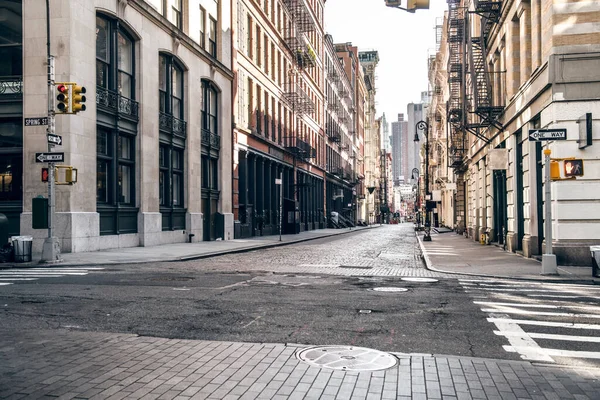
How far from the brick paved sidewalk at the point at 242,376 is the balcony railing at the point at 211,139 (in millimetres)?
26511

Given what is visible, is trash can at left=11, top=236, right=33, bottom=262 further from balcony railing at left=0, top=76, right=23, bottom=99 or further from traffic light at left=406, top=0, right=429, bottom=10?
traffic light at left=406, top=0, right=429, bottom=10

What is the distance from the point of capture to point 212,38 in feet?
112

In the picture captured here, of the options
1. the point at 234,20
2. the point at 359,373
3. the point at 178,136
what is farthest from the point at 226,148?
the point at 359,373

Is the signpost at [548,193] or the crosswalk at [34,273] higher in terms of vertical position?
the signpost at [548,193]

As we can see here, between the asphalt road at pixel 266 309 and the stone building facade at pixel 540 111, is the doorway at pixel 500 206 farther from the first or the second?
the asphalt road at pixel 266 309

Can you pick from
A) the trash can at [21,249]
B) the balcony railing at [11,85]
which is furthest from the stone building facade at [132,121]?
the trash can at [21,249]

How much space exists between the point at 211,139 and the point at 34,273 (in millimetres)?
20010

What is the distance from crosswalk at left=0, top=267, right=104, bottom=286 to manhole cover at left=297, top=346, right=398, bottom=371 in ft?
27.3

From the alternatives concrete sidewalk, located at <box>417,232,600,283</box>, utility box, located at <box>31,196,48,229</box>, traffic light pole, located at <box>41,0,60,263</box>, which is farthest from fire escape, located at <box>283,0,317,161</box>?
utility box, located at <box>31,196,48,229</box>

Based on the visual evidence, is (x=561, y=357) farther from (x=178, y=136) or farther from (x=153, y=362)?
(x=178, y=136)

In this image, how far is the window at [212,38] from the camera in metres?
33.7

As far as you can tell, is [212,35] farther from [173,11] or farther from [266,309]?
[266,309]

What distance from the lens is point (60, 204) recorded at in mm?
20078

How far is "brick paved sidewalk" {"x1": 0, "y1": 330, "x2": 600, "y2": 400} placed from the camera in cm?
486
